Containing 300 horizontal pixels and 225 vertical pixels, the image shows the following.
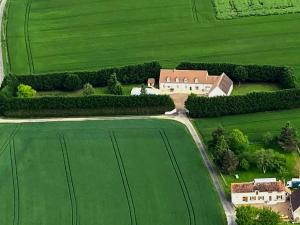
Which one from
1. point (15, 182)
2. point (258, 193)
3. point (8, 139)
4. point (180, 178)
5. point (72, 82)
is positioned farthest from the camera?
point (72, 82)

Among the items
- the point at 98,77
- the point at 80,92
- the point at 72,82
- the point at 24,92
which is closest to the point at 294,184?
the point at 98,77

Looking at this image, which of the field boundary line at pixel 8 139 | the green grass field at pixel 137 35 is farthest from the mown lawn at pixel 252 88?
the field boundary line at pixel 8 139

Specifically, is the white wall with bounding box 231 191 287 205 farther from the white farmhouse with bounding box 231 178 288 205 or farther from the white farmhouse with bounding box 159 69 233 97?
the white farmhouse with bounding box 159 69 233 97

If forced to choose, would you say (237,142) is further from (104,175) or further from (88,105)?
(88,105)

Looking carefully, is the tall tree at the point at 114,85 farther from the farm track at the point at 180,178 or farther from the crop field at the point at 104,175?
the farm track at the point at 180,178

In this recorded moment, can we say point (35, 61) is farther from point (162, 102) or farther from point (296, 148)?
point (296, 148)

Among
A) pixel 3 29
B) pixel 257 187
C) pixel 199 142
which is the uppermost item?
pixel 3 29
